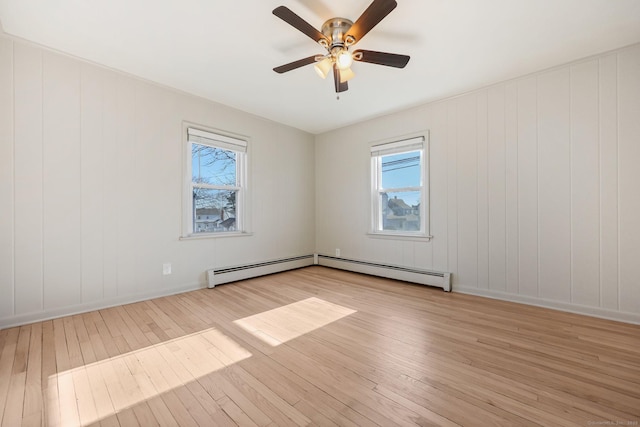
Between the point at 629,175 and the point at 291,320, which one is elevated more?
the point at 629,175

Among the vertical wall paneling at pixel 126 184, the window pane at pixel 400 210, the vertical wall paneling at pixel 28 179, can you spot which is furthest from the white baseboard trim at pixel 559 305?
the vertical wall paneling at pixel 28 179

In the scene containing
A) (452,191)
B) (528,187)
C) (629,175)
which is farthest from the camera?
(452,191)

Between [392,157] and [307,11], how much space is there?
8.18ft

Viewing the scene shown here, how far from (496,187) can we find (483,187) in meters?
0.13

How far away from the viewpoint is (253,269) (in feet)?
13.1

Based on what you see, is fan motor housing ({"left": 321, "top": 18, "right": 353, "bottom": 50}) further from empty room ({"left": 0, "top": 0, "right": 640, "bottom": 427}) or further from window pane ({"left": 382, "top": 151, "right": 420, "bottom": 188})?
window pane ({"left": 382, "top": 151, "right": 420, "bottom": 188})

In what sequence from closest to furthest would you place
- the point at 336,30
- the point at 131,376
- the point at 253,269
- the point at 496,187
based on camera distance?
the point at 131,376
the point at 336,30
the point at 496,187
the point at 253,269

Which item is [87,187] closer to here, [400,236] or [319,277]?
[319,277]

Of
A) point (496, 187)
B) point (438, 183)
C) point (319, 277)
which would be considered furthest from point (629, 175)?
point (319, 277)

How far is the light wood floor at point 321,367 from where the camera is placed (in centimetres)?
133

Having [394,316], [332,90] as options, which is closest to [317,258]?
[394,316]

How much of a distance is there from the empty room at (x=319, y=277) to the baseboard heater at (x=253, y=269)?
0.03 metres

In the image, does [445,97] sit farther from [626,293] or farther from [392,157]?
[626,293]

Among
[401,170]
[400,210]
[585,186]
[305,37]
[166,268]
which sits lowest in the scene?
[166,268]
